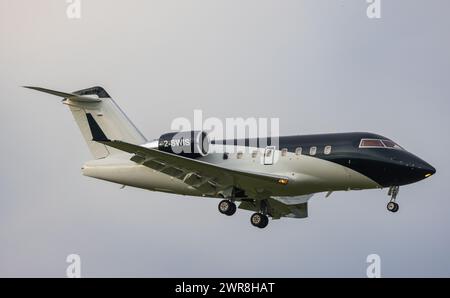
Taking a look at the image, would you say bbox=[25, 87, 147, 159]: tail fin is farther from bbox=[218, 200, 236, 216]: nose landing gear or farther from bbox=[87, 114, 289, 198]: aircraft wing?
bbox=[218, 200, 236, 216]: nose landing gear

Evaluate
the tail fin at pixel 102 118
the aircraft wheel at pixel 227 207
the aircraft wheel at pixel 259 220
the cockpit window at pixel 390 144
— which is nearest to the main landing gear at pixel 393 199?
the cockpit window at pixel 390 144

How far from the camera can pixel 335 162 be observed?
3512 cm

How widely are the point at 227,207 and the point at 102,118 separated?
23.9 feet

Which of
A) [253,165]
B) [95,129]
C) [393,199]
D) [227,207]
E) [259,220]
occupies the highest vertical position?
[95,129]

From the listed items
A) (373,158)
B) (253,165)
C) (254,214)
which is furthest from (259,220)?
(373,158)

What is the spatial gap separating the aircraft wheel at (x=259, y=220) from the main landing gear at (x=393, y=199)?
5160mm

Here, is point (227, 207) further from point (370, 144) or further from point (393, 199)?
point (393, 199)

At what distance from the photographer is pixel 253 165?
3688 centimetres

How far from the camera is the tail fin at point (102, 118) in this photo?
40031 millimetres

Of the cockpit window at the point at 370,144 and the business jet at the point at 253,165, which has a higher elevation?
the cockpit window at the point at 370,144

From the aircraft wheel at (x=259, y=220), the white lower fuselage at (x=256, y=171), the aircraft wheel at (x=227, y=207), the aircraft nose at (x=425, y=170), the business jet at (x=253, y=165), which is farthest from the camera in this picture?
the aircraft wheel at (x=259, y=220)

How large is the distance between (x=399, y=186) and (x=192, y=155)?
306 inches

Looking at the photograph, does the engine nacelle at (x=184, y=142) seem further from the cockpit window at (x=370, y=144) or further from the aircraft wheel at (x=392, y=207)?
the aircraft wheel at (x=392, y=207)
